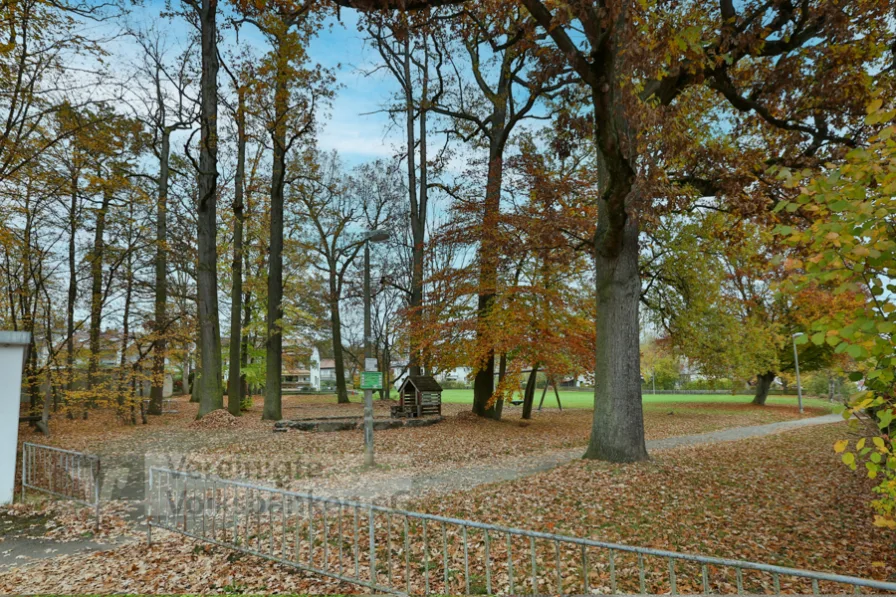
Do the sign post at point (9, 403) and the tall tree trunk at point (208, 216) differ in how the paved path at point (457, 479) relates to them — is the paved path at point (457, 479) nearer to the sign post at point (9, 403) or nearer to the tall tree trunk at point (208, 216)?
the sign post at point (9, 403)

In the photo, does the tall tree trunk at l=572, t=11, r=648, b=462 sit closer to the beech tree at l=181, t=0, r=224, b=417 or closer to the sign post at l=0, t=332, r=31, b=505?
the sign post at l=0, t=332, r=31, b=505

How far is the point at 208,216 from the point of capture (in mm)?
17125

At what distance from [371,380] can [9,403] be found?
5.58 metres

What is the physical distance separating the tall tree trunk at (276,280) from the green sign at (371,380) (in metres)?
8.09

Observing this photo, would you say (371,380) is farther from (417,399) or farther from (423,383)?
(423,383)

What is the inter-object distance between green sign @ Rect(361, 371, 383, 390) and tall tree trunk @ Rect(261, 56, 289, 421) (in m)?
8.09

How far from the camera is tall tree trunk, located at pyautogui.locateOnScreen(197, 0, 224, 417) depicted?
16.4 metres

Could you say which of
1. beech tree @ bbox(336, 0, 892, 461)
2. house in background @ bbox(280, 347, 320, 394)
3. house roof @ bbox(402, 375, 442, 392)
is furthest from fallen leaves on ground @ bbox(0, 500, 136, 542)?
house in background @ bbox(280, 347, 320, 394)

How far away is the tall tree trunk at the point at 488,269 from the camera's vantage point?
14.6 m

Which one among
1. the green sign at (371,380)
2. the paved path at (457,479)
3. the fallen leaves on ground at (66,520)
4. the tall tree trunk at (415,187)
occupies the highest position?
the tall tree trunk at (415,187)

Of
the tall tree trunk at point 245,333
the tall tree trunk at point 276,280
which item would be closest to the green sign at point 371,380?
the tall tree trunk at point 276,280

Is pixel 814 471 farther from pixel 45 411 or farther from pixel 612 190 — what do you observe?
pixel 45 411

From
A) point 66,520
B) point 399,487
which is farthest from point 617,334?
point 66,520

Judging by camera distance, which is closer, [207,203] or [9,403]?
[9,403]
